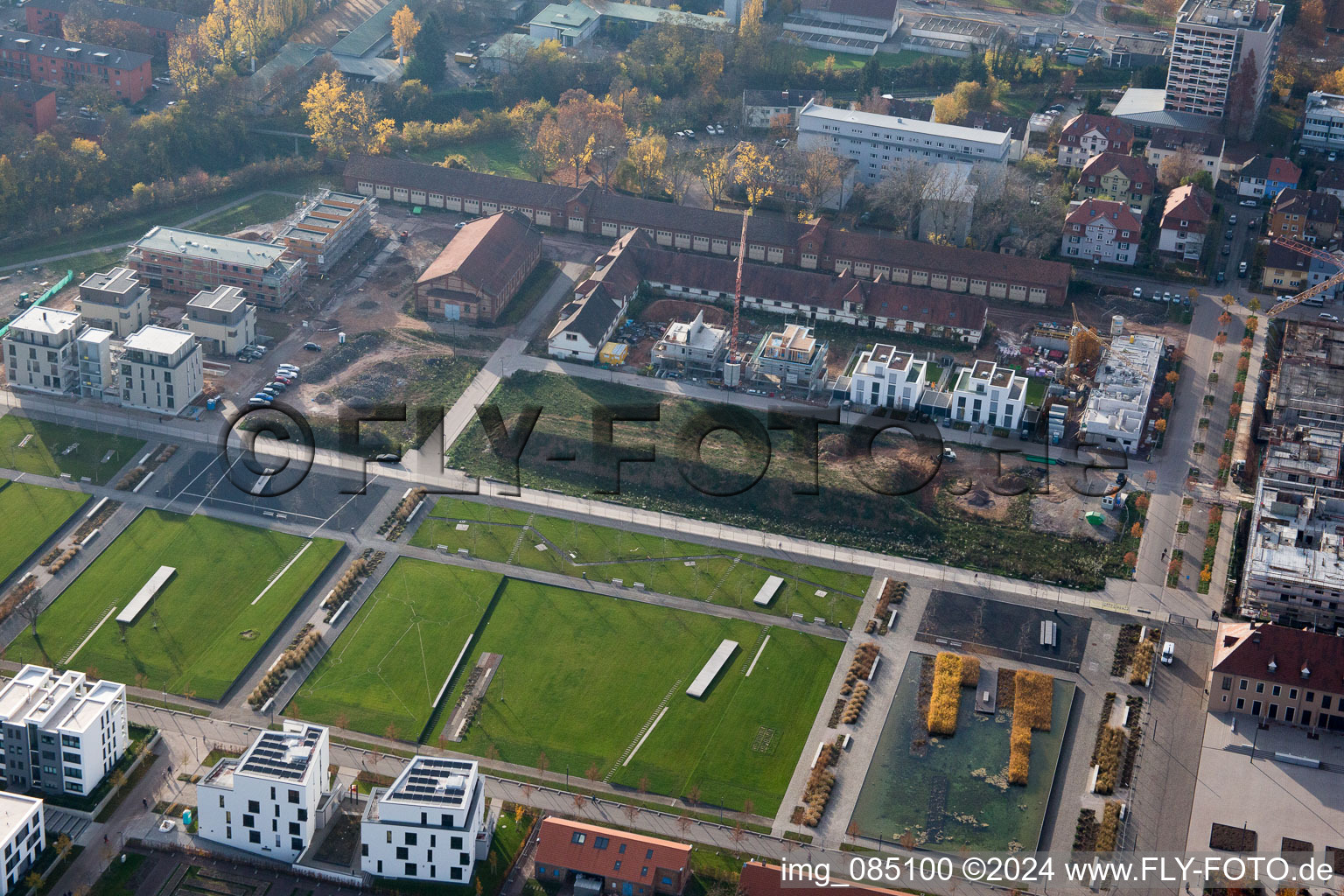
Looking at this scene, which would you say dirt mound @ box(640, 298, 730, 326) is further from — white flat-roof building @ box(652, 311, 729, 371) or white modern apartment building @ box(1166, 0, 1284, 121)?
white modern apartment building @ box(1166, 0, 1284, 121)

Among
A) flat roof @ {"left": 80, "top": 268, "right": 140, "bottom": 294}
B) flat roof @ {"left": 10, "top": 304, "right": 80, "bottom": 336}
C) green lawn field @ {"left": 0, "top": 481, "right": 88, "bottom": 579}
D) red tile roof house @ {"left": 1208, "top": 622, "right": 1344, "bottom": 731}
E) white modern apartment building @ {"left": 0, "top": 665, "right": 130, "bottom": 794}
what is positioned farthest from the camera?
flat roof @ {"left": 80, "top": 268, "right": 140, "bottom": 294}

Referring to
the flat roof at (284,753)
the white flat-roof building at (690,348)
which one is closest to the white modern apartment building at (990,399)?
the white flat-roof building at (690,348)

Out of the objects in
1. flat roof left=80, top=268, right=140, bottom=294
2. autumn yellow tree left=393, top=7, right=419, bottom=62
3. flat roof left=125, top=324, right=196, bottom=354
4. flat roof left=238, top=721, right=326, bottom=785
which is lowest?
flat roof left=238, top=721, right=326, bottom=785

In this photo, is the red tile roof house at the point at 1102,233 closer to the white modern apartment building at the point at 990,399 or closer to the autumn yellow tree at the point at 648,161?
the white modern apartment building at the point at 990,399

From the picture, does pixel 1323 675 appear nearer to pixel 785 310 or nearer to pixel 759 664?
pixel 759 664

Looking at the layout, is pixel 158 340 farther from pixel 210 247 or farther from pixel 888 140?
pixel 888 140

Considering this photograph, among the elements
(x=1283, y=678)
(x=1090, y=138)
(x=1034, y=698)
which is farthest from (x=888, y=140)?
(x=1283, y=678)

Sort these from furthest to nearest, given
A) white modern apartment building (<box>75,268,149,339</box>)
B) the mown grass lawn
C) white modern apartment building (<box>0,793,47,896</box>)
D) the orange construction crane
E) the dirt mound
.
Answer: the mown grass lawn → the dirt mound → the orange construction crane → white modern apartment building (<box>75,268,149,339</box>) → white modern apartment building (<box>0,793,47,896</box>)

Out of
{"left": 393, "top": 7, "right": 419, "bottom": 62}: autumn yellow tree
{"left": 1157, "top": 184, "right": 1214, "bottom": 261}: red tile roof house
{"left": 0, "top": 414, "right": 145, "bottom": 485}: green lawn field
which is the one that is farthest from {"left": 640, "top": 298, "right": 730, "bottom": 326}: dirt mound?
{"left": 393, "top": 7, "right": 419, "bottom": 62}: autumn yellow tree
